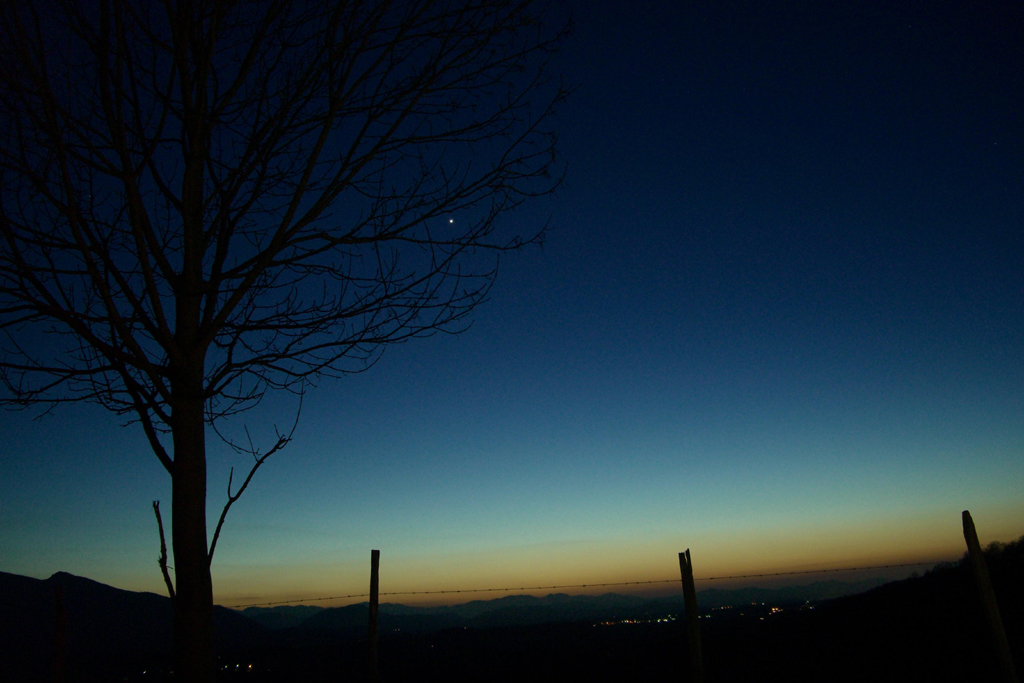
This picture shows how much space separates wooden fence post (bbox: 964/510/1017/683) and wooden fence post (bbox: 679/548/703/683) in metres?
2.55

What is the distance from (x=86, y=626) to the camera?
482 ft

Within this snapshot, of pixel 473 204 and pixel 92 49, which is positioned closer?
pixel 92 49

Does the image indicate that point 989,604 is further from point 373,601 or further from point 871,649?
point 871,649

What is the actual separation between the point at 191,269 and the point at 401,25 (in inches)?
66.0

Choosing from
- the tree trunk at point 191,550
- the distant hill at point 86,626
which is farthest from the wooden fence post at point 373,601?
the distant hill at point 86,626

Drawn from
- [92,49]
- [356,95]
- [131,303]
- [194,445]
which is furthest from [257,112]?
[194,445]

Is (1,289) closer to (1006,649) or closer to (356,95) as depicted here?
(356,95)

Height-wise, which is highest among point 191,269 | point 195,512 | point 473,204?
point 473,204

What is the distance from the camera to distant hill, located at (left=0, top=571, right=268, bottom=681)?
11212 centimetres

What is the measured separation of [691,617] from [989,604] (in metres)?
2.77

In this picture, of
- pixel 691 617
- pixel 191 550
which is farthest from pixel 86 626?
pixel 191 550

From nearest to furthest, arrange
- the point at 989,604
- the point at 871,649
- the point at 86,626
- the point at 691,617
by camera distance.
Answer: the point at 989,604, the point at 691,617, the point at 871,649, the point at 86,626

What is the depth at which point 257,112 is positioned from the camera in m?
3.03

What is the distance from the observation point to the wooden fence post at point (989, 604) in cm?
546
